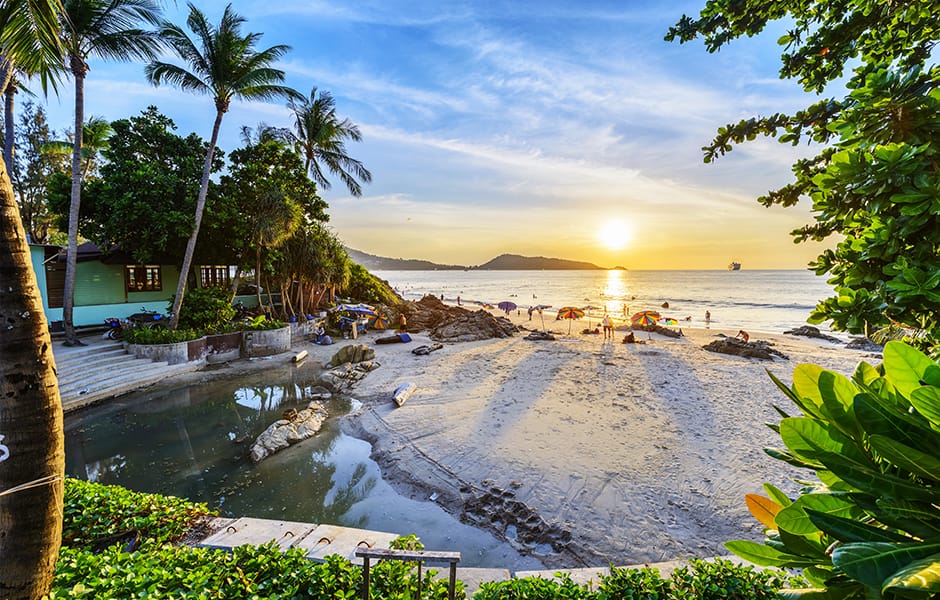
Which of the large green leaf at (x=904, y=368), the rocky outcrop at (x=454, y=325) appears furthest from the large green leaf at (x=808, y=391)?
the rocky outcrop at (x=454, y=325)

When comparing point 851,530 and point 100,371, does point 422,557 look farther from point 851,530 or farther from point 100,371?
point 100,371

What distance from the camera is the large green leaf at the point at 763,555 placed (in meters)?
1.00

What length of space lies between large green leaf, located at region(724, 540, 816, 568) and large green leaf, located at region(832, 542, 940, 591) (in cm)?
29

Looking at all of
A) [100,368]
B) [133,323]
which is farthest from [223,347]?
[133,323]

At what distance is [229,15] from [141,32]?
2968mm

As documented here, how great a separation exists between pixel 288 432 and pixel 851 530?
9.27 meters

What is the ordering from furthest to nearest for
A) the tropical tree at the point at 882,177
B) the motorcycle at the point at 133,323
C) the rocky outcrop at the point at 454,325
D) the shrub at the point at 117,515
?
the rocky outcrop at the point at 454,325, the motorcycle at the point at 133,323, the shrub at the point at 117,515, the tropical tree at the point at 882,177

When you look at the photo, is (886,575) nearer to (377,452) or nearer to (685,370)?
(377,452)

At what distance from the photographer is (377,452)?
25.5 ft

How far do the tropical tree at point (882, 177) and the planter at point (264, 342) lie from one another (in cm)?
1732

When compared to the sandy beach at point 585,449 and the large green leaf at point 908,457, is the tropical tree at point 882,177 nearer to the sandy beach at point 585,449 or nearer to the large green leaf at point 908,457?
the large green leaf at point 908,457

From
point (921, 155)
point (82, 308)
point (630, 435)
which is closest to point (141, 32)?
point (82, 308)

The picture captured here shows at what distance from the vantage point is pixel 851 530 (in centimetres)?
86

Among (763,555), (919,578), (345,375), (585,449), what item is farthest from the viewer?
(345,375)
